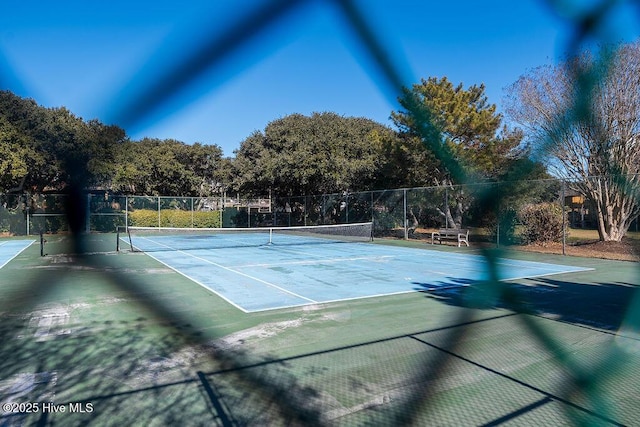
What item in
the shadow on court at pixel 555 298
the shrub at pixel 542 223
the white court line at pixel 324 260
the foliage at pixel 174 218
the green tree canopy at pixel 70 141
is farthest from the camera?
the foliage at pixel 174 218

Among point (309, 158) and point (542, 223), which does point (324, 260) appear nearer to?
point (542, 223)

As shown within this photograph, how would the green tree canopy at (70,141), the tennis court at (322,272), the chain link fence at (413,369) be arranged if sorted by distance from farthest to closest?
the tennis court at (322,272)
the chain link fence at (413,369)
the green tree canopy at (70,141)

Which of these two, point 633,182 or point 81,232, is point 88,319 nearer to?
point 81,232

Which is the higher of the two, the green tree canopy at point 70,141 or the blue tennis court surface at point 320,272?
the green tree canopy at point 70,141

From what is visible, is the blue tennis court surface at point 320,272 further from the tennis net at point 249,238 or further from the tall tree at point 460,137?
the tennis net at point 249,238

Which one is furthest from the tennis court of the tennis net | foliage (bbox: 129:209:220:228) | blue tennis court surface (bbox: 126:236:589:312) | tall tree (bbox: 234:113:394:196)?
foliage (bbox: 129:209:220:228)

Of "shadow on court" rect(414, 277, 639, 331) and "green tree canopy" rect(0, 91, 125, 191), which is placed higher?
"green tree canopy" rect(0, 91, 125, 191)

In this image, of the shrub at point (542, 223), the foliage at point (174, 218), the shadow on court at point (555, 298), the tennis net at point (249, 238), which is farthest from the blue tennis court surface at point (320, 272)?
the foliage at point (174, 218)

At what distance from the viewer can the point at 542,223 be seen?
60.2 feet

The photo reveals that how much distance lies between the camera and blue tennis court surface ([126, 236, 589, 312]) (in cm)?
848

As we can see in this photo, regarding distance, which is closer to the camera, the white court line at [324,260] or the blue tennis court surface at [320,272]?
the blue tennis court surface at [320,272]

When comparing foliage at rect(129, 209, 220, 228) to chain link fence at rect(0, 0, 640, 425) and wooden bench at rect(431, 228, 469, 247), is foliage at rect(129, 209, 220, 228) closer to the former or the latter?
wooden bench at rect(431, 228, 469, 247)

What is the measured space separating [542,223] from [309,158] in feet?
52.4

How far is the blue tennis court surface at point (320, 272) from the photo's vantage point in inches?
334
